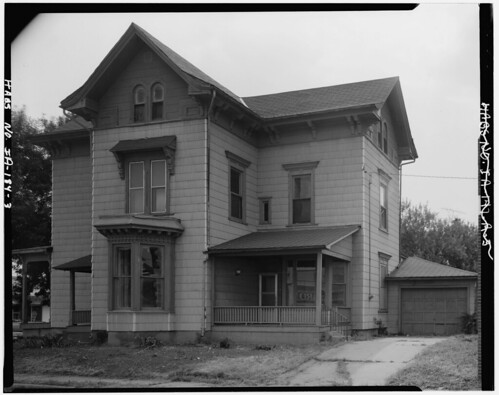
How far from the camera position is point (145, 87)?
24500 mm

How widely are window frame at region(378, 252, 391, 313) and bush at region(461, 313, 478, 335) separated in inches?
114

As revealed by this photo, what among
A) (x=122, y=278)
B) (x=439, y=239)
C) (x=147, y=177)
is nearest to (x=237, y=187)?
(x=147, y=177)

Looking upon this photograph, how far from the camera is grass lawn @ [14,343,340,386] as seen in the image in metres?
17.3

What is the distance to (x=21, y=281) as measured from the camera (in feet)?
96.5

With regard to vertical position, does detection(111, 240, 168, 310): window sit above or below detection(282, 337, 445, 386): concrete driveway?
above

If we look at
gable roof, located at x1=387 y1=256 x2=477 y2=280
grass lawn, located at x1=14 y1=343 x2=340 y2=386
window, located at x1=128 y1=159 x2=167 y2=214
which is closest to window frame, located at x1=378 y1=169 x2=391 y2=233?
gable roof, located at x1=387 y1=256 x2=477 y2=280

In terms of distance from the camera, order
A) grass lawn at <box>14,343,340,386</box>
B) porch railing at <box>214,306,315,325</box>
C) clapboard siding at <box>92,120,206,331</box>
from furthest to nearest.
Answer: clapboard siding at <box>92,120,206,331</box> → porch railing at <box>214,306,315,325</box> → grass lawn at <box>14,343,340,386</box>

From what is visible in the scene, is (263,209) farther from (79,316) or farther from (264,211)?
(79,316)

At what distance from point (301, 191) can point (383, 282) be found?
203 inches

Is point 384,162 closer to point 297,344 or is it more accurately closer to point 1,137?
point 297,344

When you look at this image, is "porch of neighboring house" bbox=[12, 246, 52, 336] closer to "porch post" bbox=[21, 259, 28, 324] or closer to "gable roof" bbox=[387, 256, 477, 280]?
"porch post" bbox=[21, 259, 28, 324]

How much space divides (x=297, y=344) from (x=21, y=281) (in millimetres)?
12469

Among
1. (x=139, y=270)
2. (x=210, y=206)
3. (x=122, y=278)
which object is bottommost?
(x=122, y=278)

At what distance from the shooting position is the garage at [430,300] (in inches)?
1081
